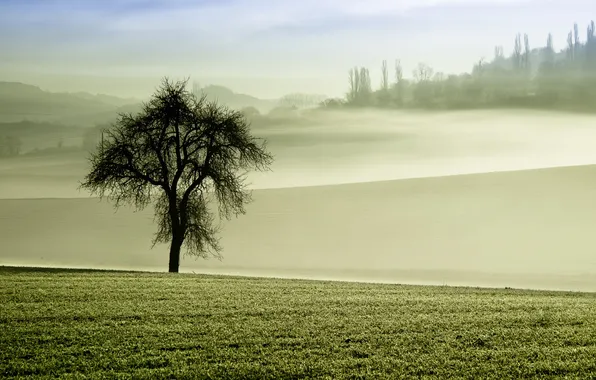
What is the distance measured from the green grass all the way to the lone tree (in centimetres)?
1159

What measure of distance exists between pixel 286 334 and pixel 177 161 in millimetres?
19648

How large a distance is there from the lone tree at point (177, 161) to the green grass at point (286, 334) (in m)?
11.6

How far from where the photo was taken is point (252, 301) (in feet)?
63.4

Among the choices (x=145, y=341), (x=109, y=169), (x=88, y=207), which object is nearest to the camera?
(x=145, y=341)

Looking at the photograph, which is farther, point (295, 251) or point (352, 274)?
point (295, 251)

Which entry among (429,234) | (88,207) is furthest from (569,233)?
(88,207)

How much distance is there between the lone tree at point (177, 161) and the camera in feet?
109

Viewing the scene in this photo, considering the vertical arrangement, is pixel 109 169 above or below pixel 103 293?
above

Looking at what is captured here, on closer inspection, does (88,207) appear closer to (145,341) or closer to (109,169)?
(109,169)

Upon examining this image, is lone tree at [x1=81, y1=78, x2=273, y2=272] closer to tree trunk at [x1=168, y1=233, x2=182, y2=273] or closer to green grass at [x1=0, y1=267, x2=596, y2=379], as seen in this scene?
tree trunk at [x1=168, y1=233, x2=182, y2=273]

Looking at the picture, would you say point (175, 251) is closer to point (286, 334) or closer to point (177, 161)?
point (177, 161)

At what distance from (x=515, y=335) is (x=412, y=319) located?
254 cm

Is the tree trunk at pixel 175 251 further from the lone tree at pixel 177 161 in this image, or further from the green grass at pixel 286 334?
the green grass at pixel 286 334

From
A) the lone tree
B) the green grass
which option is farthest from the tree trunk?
the green grass
